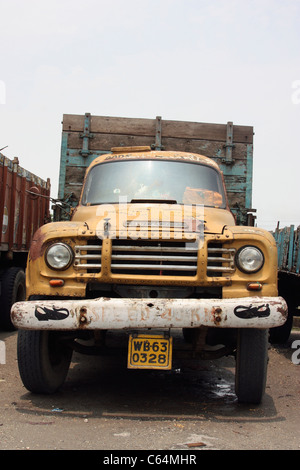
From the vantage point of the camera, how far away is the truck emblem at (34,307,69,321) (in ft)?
12.8

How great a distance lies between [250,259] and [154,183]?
164 cm

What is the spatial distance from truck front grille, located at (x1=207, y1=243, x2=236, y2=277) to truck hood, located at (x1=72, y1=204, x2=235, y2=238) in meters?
0.17

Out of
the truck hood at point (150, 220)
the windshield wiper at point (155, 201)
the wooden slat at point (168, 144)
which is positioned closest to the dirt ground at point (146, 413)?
the truck hood at point (150, 220)

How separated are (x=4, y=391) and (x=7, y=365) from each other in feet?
3.90

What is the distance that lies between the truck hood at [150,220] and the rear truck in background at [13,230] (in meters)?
3.32

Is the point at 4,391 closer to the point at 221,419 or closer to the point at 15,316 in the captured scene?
the point at 15,316

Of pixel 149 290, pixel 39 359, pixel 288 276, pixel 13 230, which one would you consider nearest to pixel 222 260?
pixel 149 290

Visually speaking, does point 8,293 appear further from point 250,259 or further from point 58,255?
point 250,259

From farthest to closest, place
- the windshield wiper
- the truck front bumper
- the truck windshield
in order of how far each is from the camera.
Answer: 1. the truck windshield
2. the windshield wiper
3. the truck front bumper

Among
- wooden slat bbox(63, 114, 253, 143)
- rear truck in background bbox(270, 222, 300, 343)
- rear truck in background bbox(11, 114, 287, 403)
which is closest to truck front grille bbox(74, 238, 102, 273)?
rear truck in background bbox(11, 114, 287, 403)

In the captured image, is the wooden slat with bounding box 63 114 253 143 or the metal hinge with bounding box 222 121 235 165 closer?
the metal hinge with bounding box 222 121 235 165

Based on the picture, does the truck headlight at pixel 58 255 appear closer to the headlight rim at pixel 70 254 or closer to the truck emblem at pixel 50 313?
the headlight rim at pixel 70 254

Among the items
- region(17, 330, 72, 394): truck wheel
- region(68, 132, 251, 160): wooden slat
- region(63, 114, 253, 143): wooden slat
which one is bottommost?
region(17, 330, 72, 394): truck wheel

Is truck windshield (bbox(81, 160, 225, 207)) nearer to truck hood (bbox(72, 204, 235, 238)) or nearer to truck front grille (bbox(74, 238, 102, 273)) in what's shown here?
truck hood (bbox(72, 204, 235, 238))
